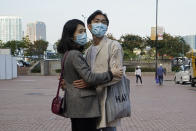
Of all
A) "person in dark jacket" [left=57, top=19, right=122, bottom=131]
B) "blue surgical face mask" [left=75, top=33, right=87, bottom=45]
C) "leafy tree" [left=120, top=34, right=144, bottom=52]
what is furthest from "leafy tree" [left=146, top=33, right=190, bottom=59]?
"person in dark jacket" [left=57, top=19, right=122, bottom=131]

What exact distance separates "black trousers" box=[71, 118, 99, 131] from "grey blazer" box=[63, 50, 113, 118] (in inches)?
2.5

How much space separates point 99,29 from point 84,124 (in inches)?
37.3

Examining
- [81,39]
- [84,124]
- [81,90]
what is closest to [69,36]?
[81,39]

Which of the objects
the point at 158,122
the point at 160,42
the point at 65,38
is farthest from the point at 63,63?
the point at 160,42

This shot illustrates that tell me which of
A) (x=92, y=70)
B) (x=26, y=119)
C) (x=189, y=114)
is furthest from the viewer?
(x=189, y=114)

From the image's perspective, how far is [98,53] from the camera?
155 inches

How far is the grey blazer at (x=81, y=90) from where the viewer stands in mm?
3639

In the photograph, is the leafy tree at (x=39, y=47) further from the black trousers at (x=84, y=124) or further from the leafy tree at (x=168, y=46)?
the black trousers at (x=84, y=124)

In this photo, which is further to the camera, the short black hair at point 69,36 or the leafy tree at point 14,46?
the leafy tree at point 14,46

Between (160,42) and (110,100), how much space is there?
73606 millimetres

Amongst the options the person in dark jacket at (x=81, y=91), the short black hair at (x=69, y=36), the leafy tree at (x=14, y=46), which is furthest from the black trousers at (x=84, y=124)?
the leafy tree at (x=14, y=46)

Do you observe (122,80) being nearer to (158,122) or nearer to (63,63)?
(63,63)

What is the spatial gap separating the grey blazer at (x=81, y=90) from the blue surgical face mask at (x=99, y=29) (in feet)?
1.23

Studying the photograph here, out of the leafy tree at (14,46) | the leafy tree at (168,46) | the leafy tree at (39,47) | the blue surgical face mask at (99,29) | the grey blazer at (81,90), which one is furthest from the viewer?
the leafy tree at (14,46)
